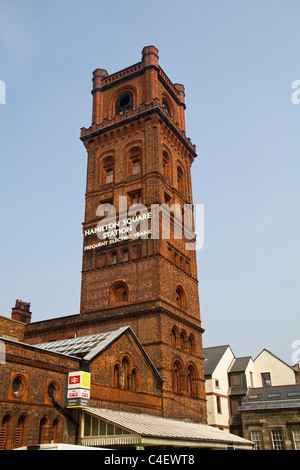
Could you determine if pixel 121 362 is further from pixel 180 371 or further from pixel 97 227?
pixel 97 227

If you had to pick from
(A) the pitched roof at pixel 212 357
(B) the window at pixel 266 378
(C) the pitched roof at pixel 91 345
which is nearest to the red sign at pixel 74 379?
(C) the pitched roof at pixel 91 345

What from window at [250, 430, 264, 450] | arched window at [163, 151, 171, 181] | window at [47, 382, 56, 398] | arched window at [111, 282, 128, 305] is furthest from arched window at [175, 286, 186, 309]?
window at [47, 382, 56, 398]

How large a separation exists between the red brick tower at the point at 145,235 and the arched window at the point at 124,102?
103mm

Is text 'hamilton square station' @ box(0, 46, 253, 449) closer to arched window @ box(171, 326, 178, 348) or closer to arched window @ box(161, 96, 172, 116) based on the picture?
arched window @ box(171, 326, 178, 348)

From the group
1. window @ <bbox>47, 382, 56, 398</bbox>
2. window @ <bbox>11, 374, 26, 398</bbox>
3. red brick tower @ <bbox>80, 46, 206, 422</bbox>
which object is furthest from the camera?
red brick tower @ <bbox>80, 46, 206, 422</bbox>

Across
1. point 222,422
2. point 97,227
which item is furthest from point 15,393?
point 222,422

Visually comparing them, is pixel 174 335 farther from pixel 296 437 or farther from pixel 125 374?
pixel 296 437

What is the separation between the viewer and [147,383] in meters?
28.3

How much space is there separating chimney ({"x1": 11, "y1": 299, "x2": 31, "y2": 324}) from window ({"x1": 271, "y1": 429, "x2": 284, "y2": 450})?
2654 cm

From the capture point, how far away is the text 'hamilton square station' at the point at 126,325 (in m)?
20.5

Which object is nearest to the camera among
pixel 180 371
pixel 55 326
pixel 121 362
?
pixel 121 362

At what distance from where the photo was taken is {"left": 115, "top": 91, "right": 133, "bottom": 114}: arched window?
45.9m
